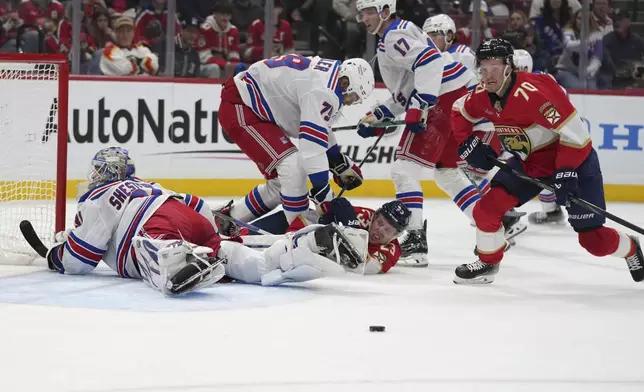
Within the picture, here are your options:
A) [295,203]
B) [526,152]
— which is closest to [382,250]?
[295,203]

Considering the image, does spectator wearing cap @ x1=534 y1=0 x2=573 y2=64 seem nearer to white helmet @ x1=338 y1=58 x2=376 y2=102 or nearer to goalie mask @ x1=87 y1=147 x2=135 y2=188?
white helmet @ x1=338 y1=58 x2=376 y2=102

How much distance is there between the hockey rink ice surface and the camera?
297 centimetres

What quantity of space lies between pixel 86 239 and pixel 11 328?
0.90 metres

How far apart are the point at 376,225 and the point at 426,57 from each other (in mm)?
1142

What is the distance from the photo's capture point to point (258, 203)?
5680mm

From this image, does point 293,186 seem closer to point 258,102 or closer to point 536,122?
point 258,102

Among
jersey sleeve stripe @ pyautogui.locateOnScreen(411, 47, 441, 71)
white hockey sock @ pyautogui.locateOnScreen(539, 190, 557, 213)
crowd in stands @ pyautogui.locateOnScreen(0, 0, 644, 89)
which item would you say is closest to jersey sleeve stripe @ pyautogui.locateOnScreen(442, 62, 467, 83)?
jersey sleeve stripe @ pyautogui.locateOnScreen(411, 47, 441, 71)

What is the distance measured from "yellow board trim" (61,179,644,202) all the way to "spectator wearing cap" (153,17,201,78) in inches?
32.7

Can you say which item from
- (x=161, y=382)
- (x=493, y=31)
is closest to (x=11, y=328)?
(x=161, y=382)

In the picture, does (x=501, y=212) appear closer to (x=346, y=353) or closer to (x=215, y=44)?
(x=346, y=353)

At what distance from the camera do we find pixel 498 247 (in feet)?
15.5

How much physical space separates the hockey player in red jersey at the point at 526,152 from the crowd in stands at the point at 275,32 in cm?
389

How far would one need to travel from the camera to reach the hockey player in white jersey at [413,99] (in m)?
5.49

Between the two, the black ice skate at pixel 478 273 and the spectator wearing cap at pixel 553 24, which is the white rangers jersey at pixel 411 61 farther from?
the spectator wearing cap at pixel 553 24
